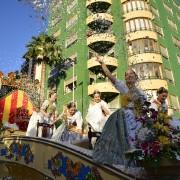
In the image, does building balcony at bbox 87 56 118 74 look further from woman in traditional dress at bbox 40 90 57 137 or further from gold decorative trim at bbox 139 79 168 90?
woman in traditional dress at bbox 40 90 57 137

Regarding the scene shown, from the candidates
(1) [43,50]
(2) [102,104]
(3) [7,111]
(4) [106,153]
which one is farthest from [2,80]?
(4) [106,153]

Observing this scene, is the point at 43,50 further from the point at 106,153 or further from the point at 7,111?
the point at 106,153

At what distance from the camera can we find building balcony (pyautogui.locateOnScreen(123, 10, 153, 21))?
28.8 metres

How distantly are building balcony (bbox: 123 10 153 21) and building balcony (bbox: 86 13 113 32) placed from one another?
69.7 inches

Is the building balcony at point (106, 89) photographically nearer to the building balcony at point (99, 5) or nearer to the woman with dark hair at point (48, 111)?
the building balcony at point (99, 5)

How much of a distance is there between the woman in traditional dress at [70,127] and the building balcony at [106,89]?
17533 millimetres

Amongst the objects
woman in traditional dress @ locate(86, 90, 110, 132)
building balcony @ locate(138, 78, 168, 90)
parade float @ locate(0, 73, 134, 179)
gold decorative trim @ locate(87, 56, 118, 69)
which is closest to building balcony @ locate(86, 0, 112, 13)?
gold decorative trim @ locate(87, 56, 118, 69)

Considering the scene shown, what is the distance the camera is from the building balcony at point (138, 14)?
28.8 metres

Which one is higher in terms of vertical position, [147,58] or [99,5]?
[99,5]

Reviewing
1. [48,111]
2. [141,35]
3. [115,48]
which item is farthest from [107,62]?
[48,111]

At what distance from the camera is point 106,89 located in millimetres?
26516

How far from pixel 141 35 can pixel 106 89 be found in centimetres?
639

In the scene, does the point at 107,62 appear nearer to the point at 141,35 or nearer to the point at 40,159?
the point at 141,35

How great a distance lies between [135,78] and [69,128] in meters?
4.17
